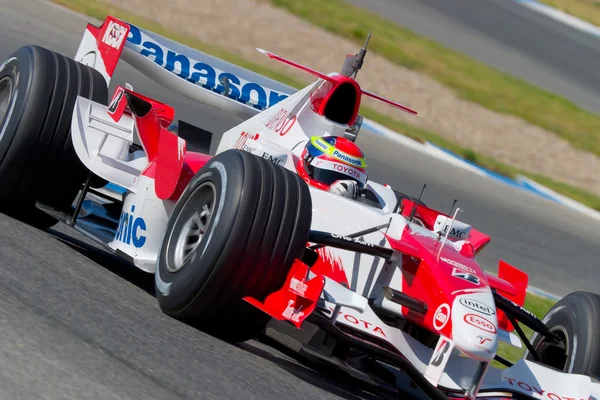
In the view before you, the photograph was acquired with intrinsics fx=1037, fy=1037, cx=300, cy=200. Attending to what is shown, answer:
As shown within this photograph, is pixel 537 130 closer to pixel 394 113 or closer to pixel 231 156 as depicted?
pixel 394 113

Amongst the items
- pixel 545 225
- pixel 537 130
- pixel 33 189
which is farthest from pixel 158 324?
pixel 537 130

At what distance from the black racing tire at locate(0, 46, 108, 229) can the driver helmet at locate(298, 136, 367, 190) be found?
1.51 meters

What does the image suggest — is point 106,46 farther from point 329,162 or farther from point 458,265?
point 458,265

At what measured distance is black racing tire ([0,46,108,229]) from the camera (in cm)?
644

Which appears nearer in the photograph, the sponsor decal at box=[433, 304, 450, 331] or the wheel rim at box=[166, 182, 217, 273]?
the sponsor decal at box=[433, 304, 450, 331]

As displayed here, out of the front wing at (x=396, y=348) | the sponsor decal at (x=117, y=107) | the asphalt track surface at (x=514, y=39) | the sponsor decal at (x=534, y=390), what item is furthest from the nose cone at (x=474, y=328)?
the asphalt track surface at (x=514, y=39)

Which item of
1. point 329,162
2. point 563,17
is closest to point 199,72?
point 329,162

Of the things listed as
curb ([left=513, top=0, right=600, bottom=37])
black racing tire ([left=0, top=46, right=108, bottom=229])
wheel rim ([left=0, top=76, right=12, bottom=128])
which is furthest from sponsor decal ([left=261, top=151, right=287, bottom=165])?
curb ([left=513, top=0, right=600, bottom=37])

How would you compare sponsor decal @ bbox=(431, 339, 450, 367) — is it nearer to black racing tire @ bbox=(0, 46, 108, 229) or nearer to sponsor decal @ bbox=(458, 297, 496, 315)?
sponsor decal @ bbox=(458, 297, 496, 315)

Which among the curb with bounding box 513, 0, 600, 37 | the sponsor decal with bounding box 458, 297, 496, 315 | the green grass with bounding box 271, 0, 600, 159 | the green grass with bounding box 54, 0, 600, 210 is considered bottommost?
the sponsor decal with bounding box 458, 297, 496, 315

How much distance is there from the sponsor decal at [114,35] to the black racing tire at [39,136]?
721 millimetres

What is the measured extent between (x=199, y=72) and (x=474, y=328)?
12.6 feet

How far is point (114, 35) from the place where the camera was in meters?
7.56

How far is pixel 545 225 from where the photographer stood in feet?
45.8
